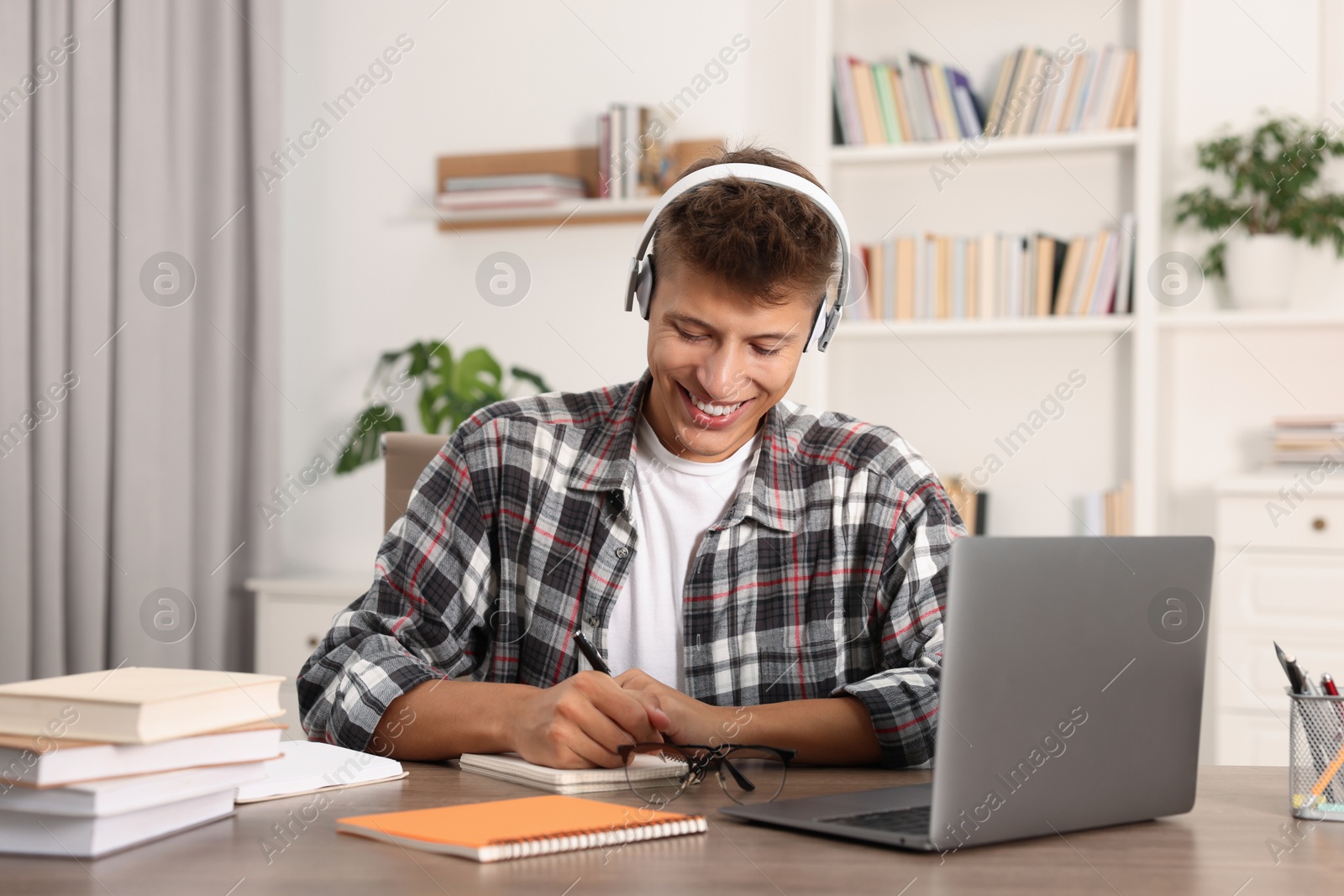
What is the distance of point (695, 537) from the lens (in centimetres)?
145

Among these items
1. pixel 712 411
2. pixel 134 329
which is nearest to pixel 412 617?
pixel 712 411

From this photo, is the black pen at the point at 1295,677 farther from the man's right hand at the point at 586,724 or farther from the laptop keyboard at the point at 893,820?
the man's right hand at the point at 586,724

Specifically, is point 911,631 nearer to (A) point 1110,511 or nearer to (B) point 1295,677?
(B) point 1295,677

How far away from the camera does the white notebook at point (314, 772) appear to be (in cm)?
94

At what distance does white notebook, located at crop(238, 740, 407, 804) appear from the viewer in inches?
36.9

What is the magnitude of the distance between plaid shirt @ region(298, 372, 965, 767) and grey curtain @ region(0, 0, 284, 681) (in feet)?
5.60

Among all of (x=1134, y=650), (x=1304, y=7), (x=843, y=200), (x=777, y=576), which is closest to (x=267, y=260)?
(x=843, y=200)

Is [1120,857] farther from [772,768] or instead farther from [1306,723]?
[772,768]

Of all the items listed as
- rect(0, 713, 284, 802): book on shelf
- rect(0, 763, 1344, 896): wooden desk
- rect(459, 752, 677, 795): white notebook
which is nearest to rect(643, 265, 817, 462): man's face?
rect(459, 752, 677, 795): white notebook

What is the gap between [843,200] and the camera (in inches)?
133

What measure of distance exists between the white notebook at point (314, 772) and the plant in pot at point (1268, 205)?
2.58 m

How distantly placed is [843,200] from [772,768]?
2499 millimetres

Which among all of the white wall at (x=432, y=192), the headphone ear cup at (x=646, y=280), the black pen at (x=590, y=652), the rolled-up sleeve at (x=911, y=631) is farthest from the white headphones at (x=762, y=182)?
the white wall at (x=432, y=192)

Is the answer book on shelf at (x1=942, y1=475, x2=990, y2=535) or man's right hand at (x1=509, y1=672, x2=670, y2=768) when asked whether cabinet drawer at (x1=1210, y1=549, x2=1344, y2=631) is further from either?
man's right hand at (x1=509, y1=672, x2=670, y2=768)
